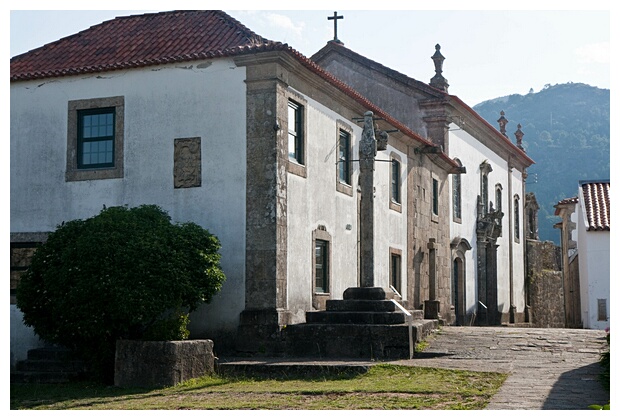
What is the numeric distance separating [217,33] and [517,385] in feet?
29.8

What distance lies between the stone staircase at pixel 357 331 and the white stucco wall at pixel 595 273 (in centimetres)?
1537

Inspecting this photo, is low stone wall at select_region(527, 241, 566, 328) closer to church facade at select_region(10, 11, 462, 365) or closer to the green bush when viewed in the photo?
church facade at select_region(10, 11, 462, 365)

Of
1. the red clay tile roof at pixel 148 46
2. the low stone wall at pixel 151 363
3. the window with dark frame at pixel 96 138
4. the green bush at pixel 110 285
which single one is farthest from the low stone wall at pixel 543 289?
the low stone wall at pixel 151 363

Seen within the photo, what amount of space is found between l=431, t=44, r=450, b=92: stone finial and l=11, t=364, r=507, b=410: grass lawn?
16.9 m

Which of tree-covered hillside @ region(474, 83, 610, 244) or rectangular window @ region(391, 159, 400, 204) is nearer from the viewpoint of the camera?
rectangular window @ region(391, 159, 400, 204)

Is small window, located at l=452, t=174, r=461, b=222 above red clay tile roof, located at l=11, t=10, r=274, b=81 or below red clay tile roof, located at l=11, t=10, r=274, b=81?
below

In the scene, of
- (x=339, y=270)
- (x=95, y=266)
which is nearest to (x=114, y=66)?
(x=95, y=266)

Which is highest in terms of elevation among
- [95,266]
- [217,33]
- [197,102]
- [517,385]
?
[217,33]

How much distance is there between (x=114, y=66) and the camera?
1617 centimetres

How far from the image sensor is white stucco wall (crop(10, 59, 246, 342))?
15391mm

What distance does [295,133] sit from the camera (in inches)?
649

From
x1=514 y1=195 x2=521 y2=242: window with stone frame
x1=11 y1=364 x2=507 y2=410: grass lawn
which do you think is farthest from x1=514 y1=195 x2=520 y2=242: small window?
x1=11 y1=364 x2=507 y2=410: grass lawn

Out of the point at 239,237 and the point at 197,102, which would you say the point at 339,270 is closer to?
the point at 239,237

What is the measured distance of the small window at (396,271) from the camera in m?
21.6
